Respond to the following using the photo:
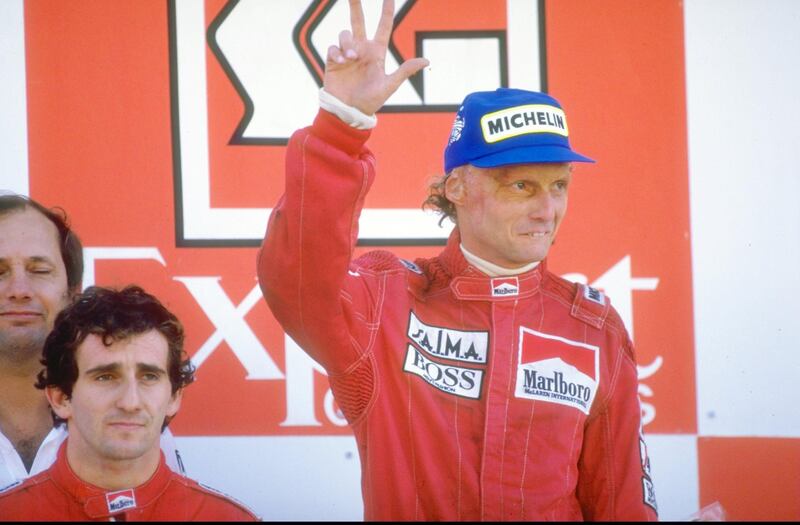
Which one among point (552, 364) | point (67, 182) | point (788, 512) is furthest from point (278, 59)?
point (788, 512)

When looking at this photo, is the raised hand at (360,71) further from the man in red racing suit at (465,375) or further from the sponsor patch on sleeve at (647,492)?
the sponsor patch on sleeve at (647,492)

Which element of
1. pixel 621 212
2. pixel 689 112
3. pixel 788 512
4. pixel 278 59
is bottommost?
pixel 788 512

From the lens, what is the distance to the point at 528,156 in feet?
5.94

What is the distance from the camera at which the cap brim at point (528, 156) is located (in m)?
1.81

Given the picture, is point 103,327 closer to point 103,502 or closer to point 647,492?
point 103,502

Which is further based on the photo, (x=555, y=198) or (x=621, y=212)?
(x=621, y=212)

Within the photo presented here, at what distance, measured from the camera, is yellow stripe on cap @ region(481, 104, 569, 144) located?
1850 mm

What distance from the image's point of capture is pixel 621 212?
2.45 meters

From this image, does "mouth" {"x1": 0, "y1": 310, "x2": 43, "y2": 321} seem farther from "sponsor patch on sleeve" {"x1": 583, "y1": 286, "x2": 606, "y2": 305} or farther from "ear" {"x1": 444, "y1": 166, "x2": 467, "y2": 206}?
"sponsor patch on sleeve" {"x1": 583, "y1": 286, "x2": 606, "y2": 305}

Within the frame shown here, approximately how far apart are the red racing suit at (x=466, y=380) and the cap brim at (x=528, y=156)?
0.17m

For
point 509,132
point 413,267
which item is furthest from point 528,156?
point 413,267

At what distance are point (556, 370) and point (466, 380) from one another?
0.15 metres

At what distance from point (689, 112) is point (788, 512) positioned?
93 cm

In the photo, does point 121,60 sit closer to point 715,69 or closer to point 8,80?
point 8,80
